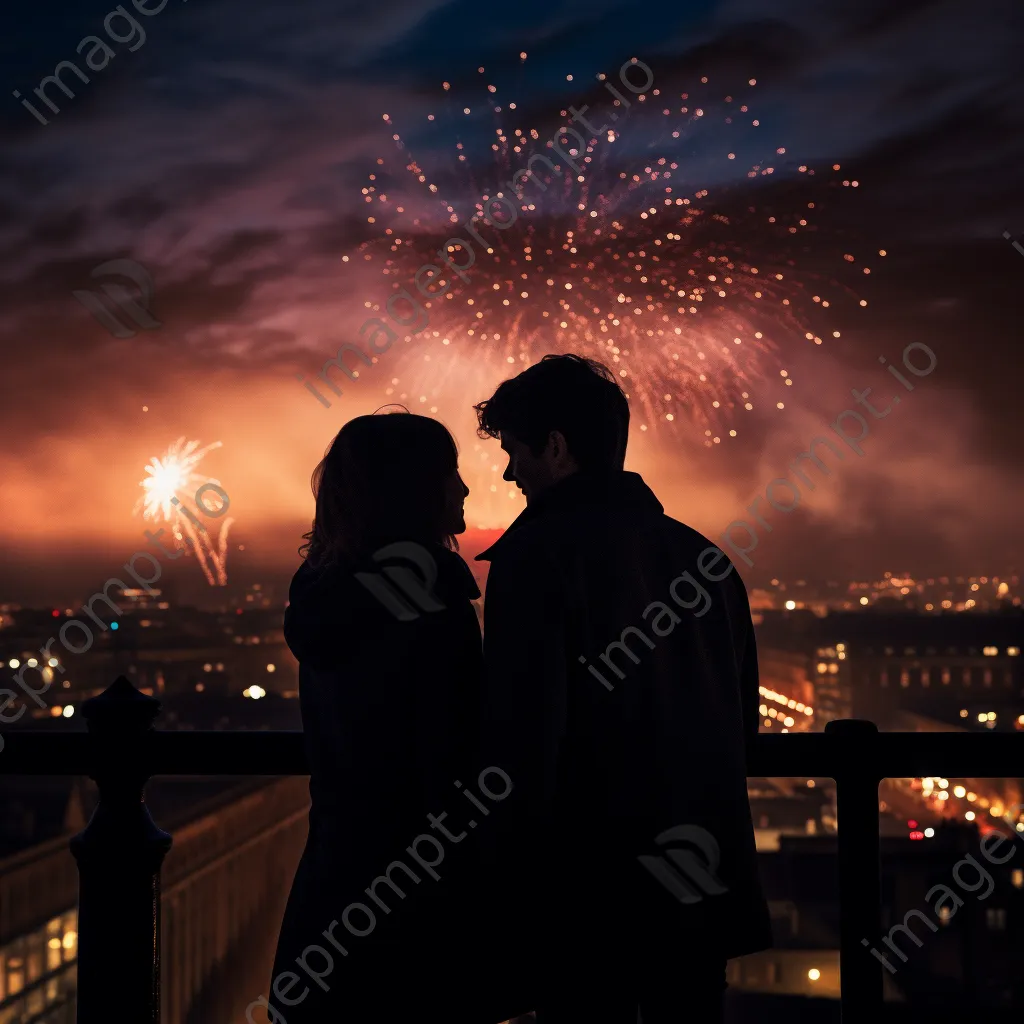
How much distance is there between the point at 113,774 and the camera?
2.48m

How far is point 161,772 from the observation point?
2.48 meters

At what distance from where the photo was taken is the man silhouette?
1.90 meters

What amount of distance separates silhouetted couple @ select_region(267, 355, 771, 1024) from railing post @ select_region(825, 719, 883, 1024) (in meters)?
0.37

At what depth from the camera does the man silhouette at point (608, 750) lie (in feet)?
6.24

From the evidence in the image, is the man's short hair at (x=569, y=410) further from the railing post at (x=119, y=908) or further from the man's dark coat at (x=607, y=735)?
the railing post at (x=119, y=908)

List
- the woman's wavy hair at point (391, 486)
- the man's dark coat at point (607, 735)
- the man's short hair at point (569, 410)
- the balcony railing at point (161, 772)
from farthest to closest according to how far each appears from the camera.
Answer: the balcony railing at point (161, 772)
the man's short hair at point (569, 410)
the woman's wavy hair at point (391, 486)
the man's dark coat at point (607, 735)

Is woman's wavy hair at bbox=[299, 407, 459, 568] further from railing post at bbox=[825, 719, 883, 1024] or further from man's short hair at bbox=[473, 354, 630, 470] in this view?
railing post at bbox=[825, 719, 883, 1024]

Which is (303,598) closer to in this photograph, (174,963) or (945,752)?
(945,752)

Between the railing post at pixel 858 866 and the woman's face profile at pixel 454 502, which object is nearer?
the woman's face profile at pixel 454 502

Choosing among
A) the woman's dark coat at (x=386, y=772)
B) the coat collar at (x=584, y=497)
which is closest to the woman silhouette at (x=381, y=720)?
the woman's dark coat at (x=386, y=772)

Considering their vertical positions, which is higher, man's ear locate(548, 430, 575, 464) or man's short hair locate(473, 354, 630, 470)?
man's short hair locate(473, 354, 630, 470)

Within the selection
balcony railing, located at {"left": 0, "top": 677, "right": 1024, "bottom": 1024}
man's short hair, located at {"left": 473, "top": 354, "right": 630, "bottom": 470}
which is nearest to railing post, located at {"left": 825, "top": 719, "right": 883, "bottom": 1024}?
balcony railing, located at {"left": 0, "top": 677, "right": 1024, "bottom": 1024}

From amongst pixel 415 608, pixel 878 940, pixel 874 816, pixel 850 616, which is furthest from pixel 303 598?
pixel 850 616

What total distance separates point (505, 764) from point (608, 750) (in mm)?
217
